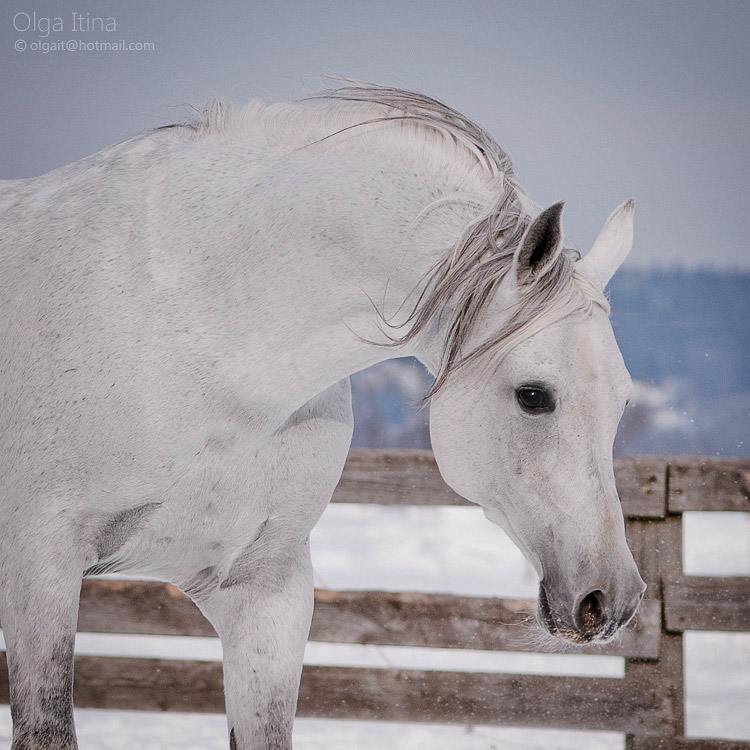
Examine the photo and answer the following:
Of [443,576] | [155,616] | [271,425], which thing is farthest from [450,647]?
[271,425]

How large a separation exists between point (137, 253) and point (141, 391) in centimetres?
23

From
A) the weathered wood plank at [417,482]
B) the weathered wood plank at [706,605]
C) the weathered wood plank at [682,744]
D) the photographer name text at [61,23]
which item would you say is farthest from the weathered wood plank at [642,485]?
the photographer name text at [61,23]

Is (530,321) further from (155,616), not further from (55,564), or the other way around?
(155,616)

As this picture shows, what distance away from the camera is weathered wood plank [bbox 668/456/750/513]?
8.78 feet

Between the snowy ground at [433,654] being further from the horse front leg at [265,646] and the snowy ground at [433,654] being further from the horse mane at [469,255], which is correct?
the horse mane at [469,255]

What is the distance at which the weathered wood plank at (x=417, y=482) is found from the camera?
2680mm

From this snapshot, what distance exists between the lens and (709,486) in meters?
2.69

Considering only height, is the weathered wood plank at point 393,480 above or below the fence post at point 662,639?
above

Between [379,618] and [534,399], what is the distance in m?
1.79

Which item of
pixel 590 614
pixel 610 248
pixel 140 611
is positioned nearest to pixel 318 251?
pixel 610 248

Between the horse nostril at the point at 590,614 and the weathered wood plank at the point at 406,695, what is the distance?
1.80 metres

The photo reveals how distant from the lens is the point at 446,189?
A: 49.2 inches

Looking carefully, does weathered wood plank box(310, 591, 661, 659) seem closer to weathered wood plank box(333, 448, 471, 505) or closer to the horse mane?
weathered wood plank box(333, 448, 471, 505)

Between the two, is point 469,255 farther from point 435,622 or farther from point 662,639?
point 662,639
